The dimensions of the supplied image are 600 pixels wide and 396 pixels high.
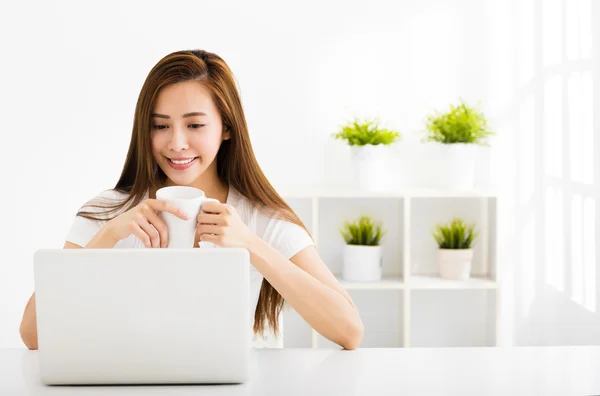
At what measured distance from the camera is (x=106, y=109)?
3.25m

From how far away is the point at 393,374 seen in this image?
3.57 feet

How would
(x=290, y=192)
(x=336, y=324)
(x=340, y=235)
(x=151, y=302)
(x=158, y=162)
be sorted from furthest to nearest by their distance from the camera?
(x=340, y=235) < (x=290, y=192) < (x=158, y=162) < (x=336, y=324) < (x=151, y=302)

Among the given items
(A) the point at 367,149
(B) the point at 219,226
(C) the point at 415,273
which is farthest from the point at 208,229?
(C) the point at 415,273

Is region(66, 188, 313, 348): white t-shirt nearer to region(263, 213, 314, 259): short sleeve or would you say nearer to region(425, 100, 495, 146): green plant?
region(263, 213, 314, 259): short sleeve

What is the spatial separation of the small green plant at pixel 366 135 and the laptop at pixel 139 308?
223 cm

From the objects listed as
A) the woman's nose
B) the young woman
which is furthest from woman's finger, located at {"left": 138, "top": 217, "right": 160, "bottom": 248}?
the woman's nose

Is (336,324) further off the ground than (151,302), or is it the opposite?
(151,302)

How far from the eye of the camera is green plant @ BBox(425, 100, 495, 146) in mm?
3131

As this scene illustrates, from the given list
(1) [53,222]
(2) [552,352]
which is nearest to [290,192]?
(1) [53,222]

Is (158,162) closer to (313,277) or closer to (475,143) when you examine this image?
(313,277)

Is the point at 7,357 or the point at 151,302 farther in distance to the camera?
the point at 7,357

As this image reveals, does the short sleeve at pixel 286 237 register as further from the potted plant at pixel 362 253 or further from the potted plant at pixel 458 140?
the potted plant at pixel 458 140

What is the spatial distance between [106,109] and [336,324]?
83.5 inches

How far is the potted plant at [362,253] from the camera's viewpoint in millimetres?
3164
